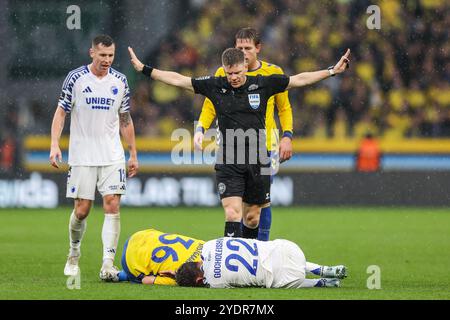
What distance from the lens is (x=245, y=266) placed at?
25.8ft

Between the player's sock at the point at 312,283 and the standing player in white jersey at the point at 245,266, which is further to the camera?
the player's sock at the point at 312,283

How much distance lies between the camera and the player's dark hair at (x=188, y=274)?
7.96 meters

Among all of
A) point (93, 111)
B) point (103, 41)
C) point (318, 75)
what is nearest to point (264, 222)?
point (318, 75)

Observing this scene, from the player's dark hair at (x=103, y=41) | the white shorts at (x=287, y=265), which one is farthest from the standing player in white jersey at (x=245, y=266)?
the player's dark hair at (x=103, y=41)

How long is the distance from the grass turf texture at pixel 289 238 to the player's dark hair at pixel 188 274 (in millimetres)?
117

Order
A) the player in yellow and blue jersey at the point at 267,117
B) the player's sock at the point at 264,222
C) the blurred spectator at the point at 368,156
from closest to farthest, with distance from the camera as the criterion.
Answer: the player in yellow and blue jersey at the point at 267,117, the player's sock at the point at 264,222, the blurred spectator at the point at 368,156

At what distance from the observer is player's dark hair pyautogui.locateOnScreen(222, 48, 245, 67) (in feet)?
29.2

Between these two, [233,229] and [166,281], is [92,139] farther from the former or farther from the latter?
[166,281]

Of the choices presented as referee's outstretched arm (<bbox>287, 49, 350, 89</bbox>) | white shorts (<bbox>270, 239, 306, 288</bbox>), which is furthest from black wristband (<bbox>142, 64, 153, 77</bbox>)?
white shorts (<bbox>270, 239, 306, 288</bbox>)

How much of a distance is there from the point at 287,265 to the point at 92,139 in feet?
7.68

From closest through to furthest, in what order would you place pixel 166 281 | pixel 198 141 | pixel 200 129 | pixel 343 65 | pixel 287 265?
1. pixel 287 265
2. pixel 166 281
3. pixel 343 65
4. pixel 198 141
5. pixel 200 129

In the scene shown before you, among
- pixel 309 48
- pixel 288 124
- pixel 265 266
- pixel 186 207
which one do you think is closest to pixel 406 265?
pixel 288 124

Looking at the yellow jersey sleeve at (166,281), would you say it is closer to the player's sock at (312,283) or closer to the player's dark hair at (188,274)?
the player's dark hair at (188,274)

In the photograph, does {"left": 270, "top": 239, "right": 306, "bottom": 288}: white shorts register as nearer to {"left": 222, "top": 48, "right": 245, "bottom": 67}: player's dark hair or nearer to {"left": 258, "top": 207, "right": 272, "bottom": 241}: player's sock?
{"left": 222, "top": 48, "right": 245, "bottom": 67}: player's dark hair
